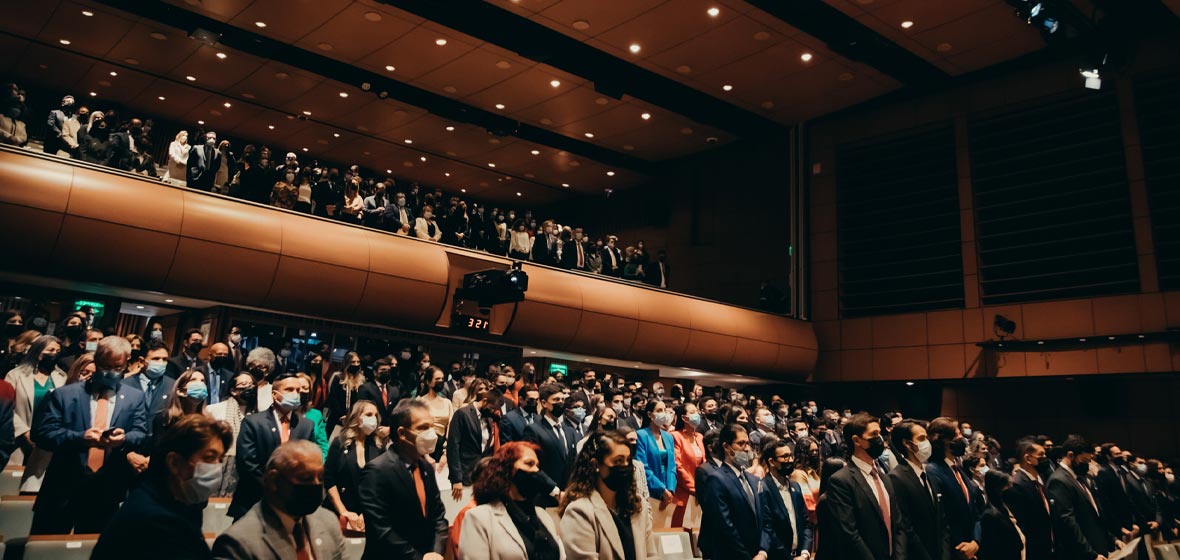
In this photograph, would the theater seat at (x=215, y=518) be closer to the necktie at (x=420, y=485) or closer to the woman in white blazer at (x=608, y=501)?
the necktie at (x=420, y=485)

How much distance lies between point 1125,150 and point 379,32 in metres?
12.3

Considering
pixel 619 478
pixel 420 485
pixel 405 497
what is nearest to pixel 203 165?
pixel 420 485

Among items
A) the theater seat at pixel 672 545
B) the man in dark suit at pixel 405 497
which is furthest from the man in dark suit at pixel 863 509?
the man in dark suit at pixel 405 497

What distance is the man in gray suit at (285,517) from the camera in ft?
7.43

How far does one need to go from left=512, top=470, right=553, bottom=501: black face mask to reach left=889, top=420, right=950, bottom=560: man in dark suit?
2.35 m

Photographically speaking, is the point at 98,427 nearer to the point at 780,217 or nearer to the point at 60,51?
the point at 60,51

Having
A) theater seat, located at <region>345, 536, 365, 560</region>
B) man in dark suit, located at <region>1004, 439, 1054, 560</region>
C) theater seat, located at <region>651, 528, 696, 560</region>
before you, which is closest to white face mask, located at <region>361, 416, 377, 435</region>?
theater seat, located at <region>345, 536, 365, 560</region>

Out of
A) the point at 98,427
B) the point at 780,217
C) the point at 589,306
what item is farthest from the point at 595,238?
the point at 98,427

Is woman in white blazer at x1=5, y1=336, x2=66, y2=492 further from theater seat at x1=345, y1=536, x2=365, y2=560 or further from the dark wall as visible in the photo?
the dark wall

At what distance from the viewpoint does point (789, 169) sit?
16.3 metres

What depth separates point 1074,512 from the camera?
5.74 m

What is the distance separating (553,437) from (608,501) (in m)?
2.57

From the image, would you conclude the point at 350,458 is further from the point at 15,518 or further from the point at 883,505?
the point at 883,505

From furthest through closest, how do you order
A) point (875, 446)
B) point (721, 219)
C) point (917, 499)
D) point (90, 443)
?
point (721, 219)
point (917, 499)
point (875, 446)
point (90, 443)
